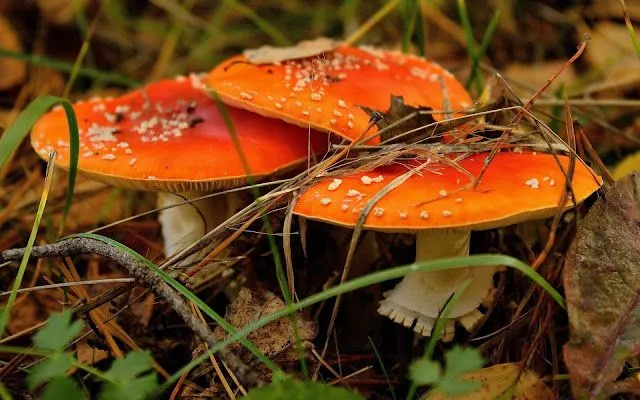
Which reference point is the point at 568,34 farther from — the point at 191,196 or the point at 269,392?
the point at 269,392

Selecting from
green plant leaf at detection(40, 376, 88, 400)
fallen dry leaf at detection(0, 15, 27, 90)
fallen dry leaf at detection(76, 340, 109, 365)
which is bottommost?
fallen dry leaf at detection(76, 340, 109, 365)

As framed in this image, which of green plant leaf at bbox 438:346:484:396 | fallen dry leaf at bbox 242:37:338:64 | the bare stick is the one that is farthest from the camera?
fallen dry leaf at bbox 242:37:338:64

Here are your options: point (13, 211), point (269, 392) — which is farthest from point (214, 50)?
point (269, 392)

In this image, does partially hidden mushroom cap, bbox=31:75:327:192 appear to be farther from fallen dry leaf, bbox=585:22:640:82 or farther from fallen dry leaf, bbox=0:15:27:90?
fallen dry leaf, bbox=585:22:640:82

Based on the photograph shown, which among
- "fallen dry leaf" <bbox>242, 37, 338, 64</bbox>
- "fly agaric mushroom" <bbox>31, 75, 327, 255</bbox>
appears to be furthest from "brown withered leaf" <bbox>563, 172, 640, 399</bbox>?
"fallen dry leaf" <bbox>242, 37, 338, 64</bbox>

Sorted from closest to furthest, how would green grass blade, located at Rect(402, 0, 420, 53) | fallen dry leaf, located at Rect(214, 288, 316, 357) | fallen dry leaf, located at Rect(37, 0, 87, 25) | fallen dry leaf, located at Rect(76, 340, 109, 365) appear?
fallen dry leaf, located at Rect(214, 288, 316, 357) < fallen dry leaf, located at Rect(76, 340, 109, 365) < green grass blade, located at Rect(402, 0, 420, 53) < fallen dry leaf, located at Rect(37, 0, 87, 25)

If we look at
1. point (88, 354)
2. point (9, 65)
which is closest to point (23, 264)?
point (88, 354)
